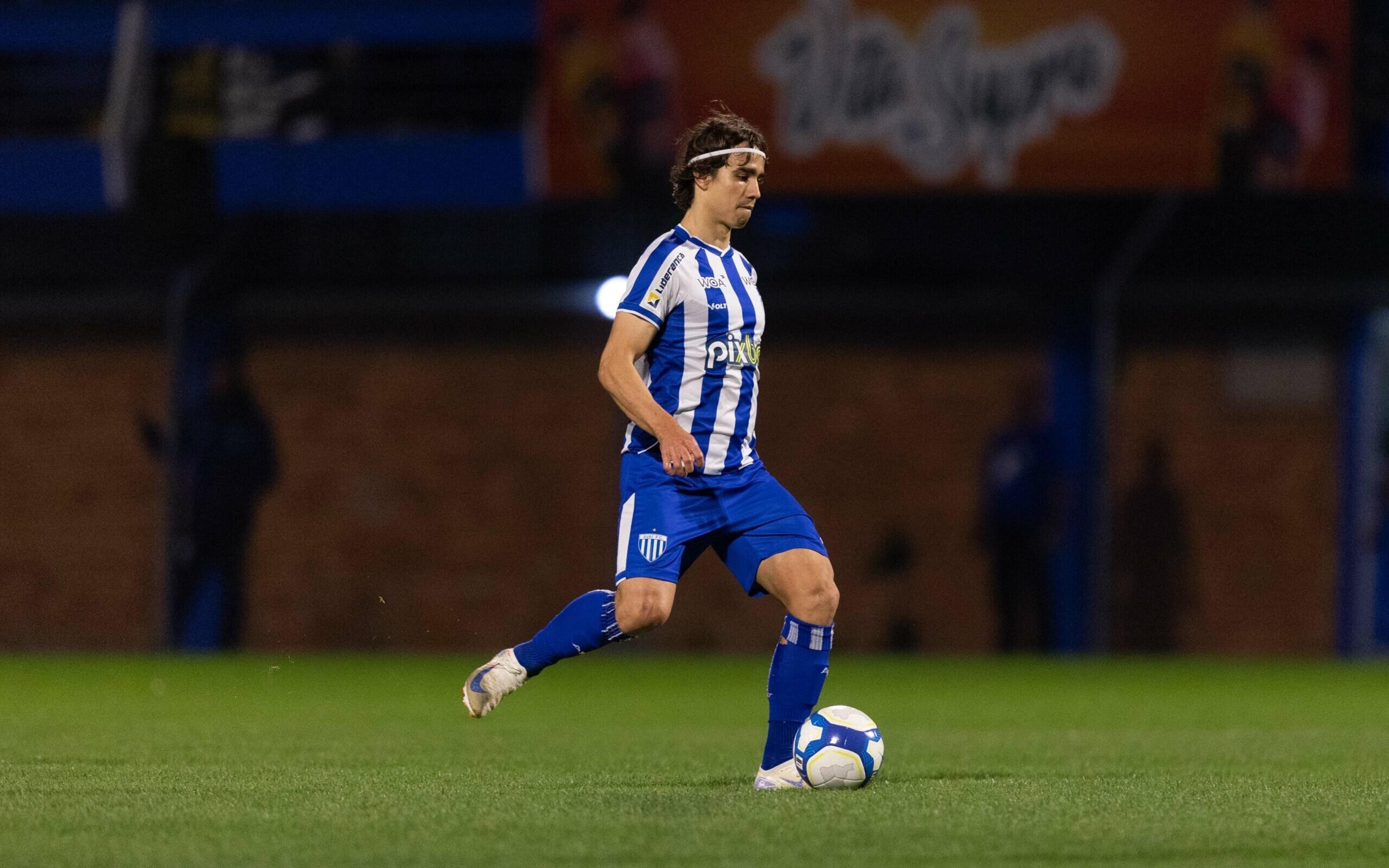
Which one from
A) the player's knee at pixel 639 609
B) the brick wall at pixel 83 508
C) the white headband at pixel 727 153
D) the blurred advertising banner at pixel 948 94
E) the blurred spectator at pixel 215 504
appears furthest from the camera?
the brick wall at pixel 83 508

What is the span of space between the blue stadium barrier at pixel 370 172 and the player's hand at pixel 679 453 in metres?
9.35

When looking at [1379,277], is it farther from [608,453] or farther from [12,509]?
[12,509]

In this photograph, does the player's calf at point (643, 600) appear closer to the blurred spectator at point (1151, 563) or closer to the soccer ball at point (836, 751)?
the soccer ball at point (836, 751)

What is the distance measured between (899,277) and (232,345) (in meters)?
5.05

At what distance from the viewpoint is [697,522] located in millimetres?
5594

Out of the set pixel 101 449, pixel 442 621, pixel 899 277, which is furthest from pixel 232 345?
pixel 899 277

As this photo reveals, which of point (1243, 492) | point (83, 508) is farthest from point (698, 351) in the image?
point (83, 508)

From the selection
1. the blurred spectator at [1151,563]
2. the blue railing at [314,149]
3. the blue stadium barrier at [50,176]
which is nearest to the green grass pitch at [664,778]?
the blurred spectator at [1151,563]

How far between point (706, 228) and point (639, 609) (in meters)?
1.07

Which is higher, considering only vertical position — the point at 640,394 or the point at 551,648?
the point at 640,394

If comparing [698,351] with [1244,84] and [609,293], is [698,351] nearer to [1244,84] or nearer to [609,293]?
[1244,84]

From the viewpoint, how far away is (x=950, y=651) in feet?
49.6

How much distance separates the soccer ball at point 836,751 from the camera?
18.2 ft

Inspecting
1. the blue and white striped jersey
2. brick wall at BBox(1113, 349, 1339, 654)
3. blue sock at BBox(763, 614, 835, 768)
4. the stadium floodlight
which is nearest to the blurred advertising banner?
the stadium floodlight
